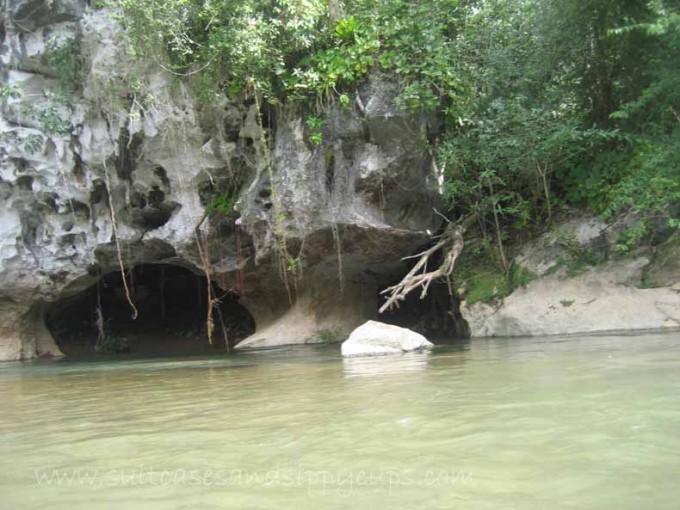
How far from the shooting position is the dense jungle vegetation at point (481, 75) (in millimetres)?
8805

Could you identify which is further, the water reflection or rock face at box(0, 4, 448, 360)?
rock face at box(0, 4, 448, 360)

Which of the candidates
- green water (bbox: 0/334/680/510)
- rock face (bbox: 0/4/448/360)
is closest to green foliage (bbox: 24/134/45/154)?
rock face (bbox: 0/4/448/360)

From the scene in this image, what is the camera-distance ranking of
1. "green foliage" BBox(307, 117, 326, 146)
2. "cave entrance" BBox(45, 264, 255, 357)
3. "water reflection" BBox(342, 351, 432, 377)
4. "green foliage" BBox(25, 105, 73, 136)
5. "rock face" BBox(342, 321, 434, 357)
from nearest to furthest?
1. "water reflection" BBox(342, 351, 432, 377)
2. "rock face" BBox(342, 321, 434, 357)
3. "green foliage" BBox(307, 117, 326, 146)
4. "green foliage" BBox(25, 105, 73, 136)
5. "cave entrance" BBox(45, 264, 255, 357)

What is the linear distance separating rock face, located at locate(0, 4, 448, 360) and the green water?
17.8 ft

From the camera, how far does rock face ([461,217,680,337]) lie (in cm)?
786

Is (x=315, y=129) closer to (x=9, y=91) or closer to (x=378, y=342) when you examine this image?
(x=378, y=342)

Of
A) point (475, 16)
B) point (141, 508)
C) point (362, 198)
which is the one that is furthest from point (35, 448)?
point (475, 16)

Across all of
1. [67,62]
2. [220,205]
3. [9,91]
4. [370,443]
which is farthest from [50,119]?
[370,443]

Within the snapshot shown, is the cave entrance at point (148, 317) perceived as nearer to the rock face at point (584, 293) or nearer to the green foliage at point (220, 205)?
the green foliage at point (220, 205)

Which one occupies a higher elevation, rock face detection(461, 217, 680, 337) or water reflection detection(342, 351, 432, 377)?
rock face detection(461, 217, 680, 337)

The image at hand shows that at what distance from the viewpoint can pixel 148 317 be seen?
50.8 ft

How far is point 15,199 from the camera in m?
10.6

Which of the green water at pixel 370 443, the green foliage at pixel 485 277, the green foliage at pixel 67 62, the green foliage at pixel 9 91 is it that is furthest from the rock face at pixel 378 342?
the green foliage at pixel 9 91

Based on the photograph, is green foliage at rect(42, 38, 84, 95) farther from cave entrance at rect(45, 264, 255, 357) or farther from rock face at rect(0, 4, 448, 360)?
cave entrance at rect(45, 264, 255, 357)
